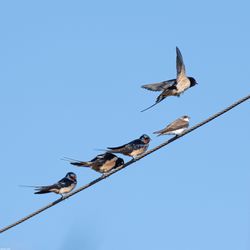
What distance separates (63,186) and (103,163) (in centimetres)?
94

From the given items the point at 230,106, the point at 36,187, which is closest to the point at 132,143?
the point at 36,187

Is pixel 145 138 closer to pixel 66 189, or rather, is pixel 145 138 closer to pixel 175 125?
pixel 175 125

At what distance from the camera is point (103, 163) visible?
38.8ft

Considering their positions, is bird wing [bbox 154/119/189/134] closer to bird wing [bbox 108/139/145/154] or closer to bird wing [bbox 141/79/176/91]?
bird wing [bbox 108/139/145/154]

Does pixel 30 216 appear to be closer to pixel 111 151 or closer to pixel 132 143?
pixel 111 151

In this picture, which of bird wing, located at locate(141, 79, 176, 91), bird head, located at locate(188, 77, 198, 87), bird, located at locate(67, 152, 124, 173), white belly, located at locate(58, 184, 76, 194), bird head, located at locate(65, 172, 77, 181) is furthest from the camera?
bird head, located at locate(65, 172, 77, 181)

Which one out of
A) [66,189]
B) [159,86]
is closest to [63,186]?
[66,189]

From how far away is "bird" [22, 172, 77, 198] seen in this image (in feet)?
38.7

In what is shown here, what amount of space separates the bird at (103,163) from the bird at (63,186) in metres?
0.60

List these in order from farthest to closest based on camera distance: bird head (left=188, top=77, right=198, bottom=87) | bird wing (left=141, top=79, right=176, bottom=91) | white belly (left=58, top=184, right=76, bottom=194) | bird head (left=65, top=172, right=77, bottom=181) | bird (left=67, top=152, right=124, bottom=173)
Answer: bird head (left=65, top=172, right=77, bottom=181) → bird head (left=188, top=77, right=198, bottom=87) → bird wing (left=141, top=79, right=176, bottom=91) → white belly (left=58, top=184, right=76, bottom=194) → bird (left=67, top=152, right=124, bottom=173)

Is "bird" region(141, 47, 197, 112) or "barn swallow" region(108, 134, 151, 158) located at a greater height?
"bird" region(141, 47, 197, 112)

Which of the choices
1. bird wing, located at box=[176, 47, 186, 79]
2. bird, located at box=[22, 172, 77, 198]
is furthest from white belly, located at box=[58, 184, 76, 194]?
bird wing, located at box=[176, 47, 186, 79]

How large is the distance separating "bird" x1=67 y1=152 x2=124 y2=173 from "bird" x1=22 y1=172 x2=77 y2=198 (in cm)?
60

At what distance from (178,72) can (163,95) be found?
1.08 ft
